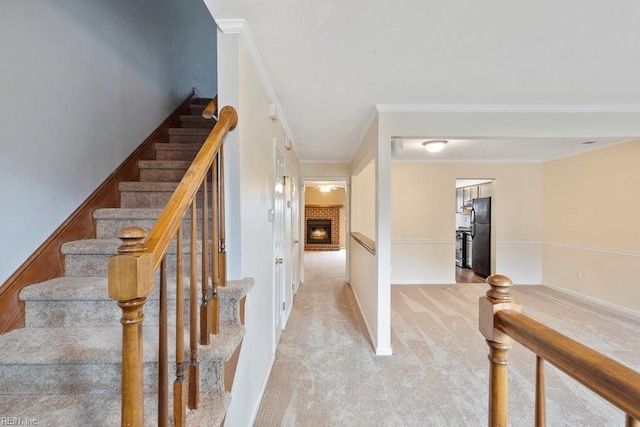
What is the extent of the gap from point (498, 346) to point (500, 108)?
2.40m

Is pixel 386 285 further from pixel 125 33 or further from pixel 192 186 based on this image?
pixel 125 33

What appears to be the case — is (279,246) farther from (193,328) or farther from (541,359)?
(541,359)

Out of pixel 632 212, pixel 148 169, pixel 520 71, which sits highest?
pixel 520 71

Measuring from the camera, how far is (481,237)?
17.8 feet

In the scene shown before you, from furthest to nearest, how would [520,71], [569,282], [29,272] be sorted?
[569,282], [520,71], [29,272]

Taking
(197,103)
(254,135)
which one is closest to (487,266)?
(254,135)

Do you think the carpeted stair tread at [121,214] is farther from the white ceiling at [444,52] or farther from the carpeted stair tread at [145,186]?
the white ceiling at [444,52]

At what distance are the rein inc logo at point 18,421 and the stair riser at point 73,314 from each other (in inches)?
16.2

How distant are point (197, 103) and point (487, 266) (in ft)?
18.8

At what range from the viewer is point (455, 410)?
5.86 ft

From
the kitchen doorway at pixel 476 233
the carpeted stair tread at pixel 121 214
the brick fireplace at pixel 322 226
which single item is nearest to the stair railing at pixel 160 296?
the carpeted stair tread at pixel 121 214

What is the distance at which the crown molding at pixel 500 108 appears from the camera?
2.41 metres

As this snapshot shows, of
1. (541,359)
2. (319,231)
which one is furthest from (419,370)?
(319,231)

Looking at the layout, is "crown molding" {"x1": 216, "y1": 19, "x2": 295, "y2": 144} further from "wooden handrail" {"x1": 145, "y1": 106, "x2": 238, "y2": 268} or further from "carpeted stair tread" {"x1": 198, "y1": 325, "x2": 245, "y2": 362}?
"carpeted stair tread" {"x1": 198, "y1": 325, "x2": 245, "y2": 362}
